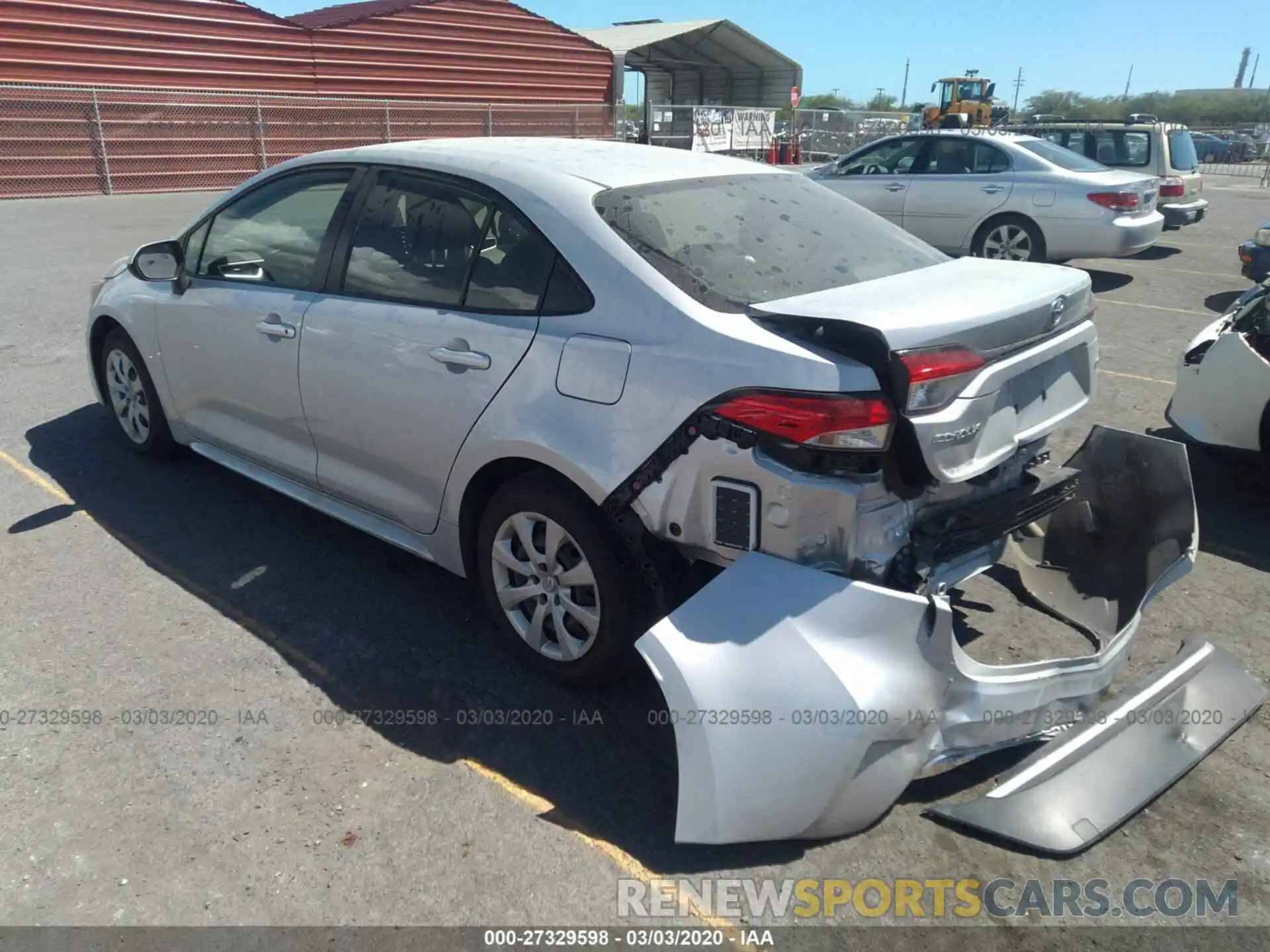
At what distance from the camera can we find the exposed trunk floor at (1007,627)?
357 centimetres

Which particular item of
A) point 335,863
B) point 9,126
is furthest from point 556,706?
point 9,126

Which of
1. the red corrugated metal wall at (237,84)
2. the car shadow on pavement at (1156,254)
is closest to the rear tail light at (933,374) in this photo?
the car shadow on pavement at (1156,254)

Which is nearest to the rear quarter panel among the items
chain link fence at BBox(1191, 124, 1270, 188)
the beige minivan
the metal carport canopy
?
the beige minivan

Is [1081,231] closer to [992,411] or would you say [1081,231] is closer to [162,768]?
[992,411]

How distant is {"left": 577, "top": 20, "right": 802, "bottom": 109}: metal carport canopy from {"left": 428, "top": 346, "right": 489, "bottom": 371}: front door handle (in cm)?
2997

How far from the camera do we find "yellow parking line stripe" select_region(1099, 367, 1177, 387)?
7.01 meters

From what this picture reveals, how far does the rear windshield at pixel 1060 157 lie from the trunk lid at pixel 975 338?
339 inches

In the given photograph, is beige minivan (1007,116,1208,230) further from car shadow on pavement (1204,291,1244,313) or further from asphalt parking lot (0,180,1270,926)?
asphalt parking lot (0,180,1270,926)

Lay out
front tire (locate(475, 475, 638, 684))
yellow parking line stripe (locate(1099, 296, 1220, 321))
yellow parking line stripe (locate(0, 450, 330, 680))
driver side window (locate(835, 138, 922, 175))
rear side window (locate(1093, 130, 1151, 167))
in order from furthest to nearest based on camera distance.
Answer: rear side window (locate(1093, 130, 1151, 167)) → driver side window (locate(835, 138, 922, 175)) → yellow parking line stripe (locate(1099, 296, 1220, 321)) → yellow parking line stripe (locate(0, 450, 330, 680)) → front tire (locate(475, 475, 638, 684))

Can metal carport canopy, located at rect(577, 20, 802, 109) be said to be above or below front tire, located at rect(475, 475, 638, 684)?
above

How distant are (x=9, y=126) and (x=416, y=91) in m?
9.94

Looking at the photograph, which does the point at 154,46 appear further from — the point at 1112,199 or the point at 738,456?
the point at 738,456

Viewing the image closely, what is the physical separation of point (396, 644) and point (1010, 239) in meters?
9.62

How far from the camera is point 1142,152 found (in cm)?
1301
